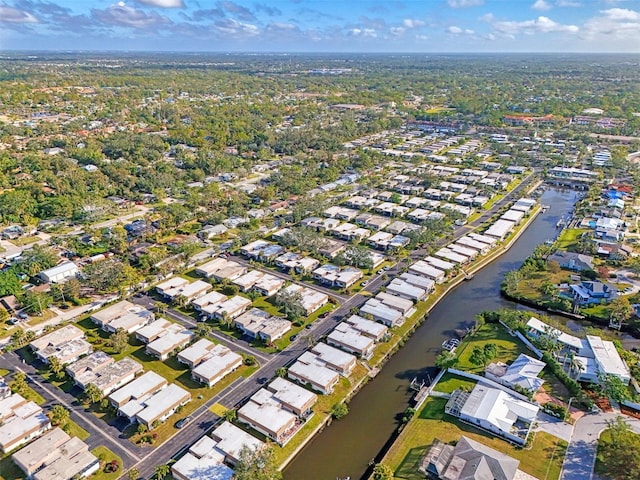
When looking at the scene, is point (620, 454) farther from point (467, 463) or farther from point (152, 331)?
point (152, 331)

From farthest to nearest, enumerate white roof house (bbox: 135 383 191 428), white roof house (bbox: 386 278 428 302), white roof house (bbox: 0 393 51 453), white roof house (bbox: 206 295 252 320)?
white roof house (bbox: 386 278 428 302) < white roof house (bbox: 206 295 252 320) < white roof house (bbox: 135 383 191 428) < white roof house (bbox: 0 393 51 453)

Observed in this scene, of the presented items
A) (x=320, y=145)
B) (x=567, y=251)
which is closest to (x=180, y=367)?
(x=567, y=251)

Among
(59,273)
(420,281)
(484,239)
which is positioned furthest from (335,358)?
(59,273)

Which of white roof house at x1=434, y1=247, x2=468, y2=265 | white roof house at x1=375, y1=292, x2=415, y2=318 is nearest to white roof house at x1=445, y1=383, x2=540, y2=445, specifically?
white roof house at x1=375, y1=292, x2=415, y2=318

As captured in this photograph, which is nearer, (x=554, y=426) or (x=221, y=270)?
(x=554, y=426)

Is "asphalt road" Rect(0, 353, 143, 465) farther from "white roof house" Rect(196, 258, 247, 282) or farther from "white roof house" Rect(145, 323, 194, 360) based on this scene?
"white roof house" Rect(196, 258, 247, 282)
